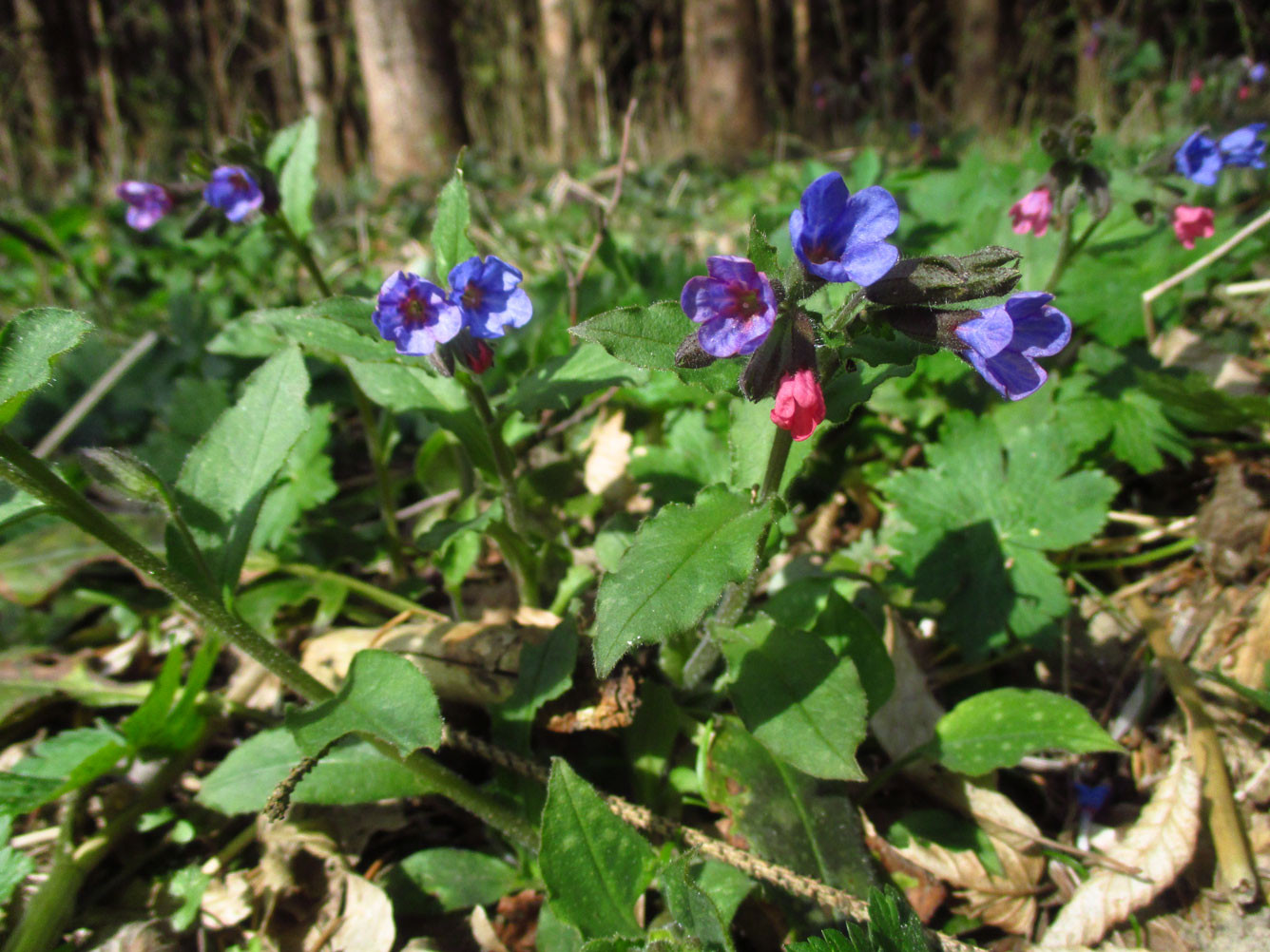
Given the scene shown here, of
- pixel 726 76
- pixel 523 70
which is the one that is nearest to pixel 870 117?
pixel 726 76

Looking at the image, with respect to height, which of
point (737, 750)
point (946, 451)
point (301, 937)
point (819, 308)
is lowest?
point (301, 937)

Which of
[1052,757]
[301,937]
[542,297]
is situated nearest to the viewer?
[301,937]

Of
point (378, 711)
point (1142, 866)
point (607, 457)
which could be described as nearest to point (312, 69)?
point (607, 457)

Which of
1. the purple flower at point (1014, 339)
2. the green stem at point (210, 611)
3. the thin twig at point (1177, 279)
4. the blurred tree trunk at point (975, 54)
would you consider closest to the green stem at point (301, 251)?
the green stem at point (210, 611)

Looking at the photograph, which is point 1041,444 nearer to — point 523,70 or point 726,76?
point 726,76

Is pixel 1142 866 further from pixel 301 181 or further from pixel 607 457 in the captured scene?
pixel 301 181
